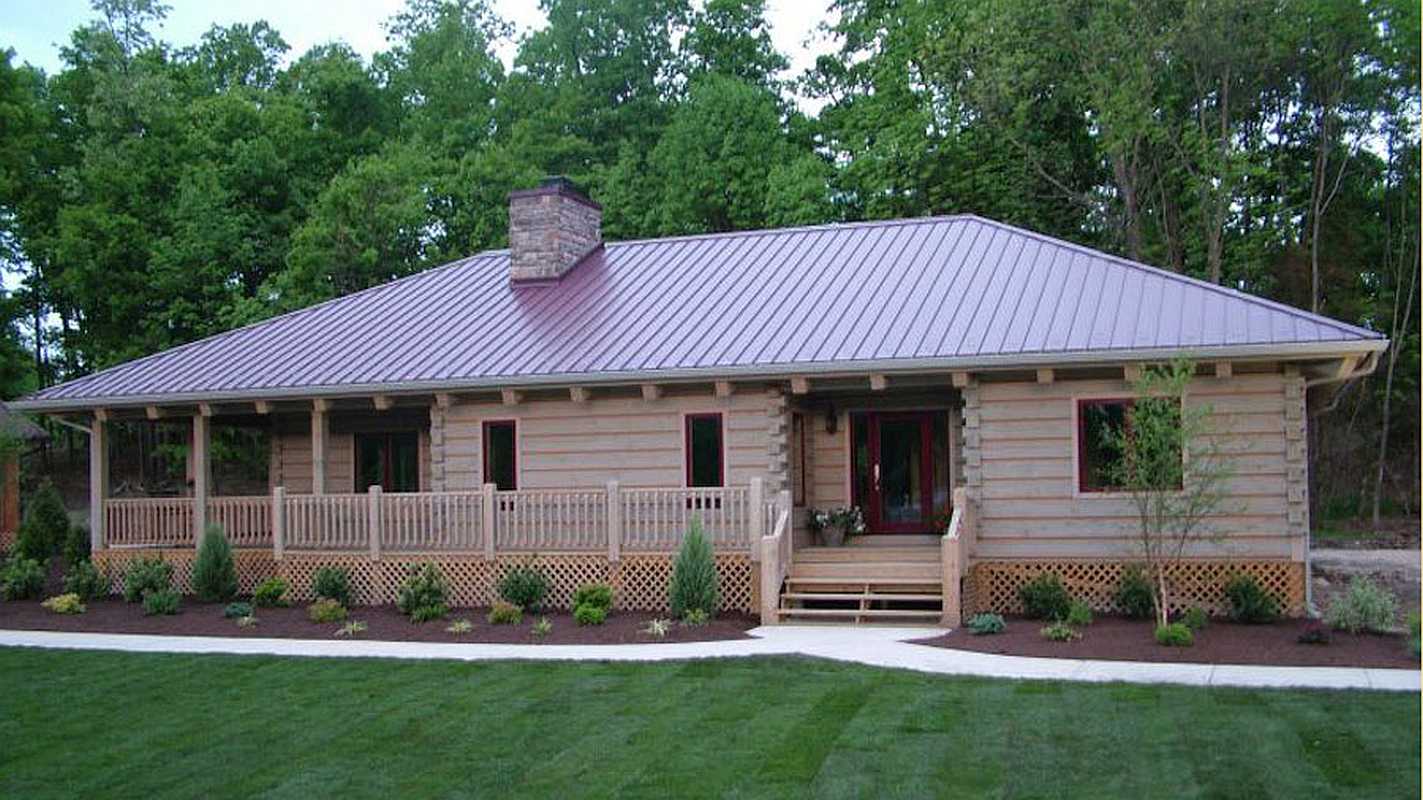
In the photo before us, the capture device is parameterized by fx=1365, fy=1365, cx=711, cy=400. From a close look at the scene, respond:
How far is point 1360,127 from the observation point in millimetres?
32812

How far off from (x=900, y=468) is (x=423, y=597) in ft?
22.8

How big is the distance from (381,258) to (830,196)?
12.2 meters

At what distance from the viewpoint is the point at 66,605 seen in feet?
63.1

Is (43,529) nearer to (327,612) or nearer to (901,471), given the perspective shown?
(327,612)

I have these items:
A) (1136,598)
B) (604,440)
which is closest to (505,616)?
(604,440)

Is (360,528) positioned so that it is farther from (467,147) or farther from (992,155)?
(467,147)

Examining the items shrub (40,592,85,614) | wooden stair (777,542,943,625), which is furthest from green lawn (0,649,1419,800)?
shrub (40,592,85,614)

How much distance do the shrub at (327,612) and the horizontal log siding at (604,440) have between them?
10.3ft

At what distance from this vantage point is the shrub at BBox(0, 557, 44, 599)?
20.7 m

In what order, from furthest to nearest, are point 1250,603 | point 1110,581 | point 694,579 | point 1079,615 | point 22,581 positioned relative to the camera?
point 22,581
point 1110,581
point 694,579
point 1250,603
point 1079,615

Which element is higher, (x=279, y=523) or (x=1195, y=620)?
(x=279, y=523)

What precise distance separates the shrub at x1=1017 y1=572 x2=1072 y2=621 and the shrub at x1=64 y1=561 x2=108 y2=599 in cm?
1358

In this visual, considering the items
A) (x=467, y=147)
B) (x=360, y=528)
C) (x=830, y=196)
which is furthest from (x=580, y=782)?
(x=467, y=147)

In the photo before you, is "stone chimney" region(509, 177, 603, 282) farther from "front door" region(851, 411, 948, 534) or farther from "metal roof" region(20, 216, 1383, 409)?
"front door" region(851, 411, 948, 534)
